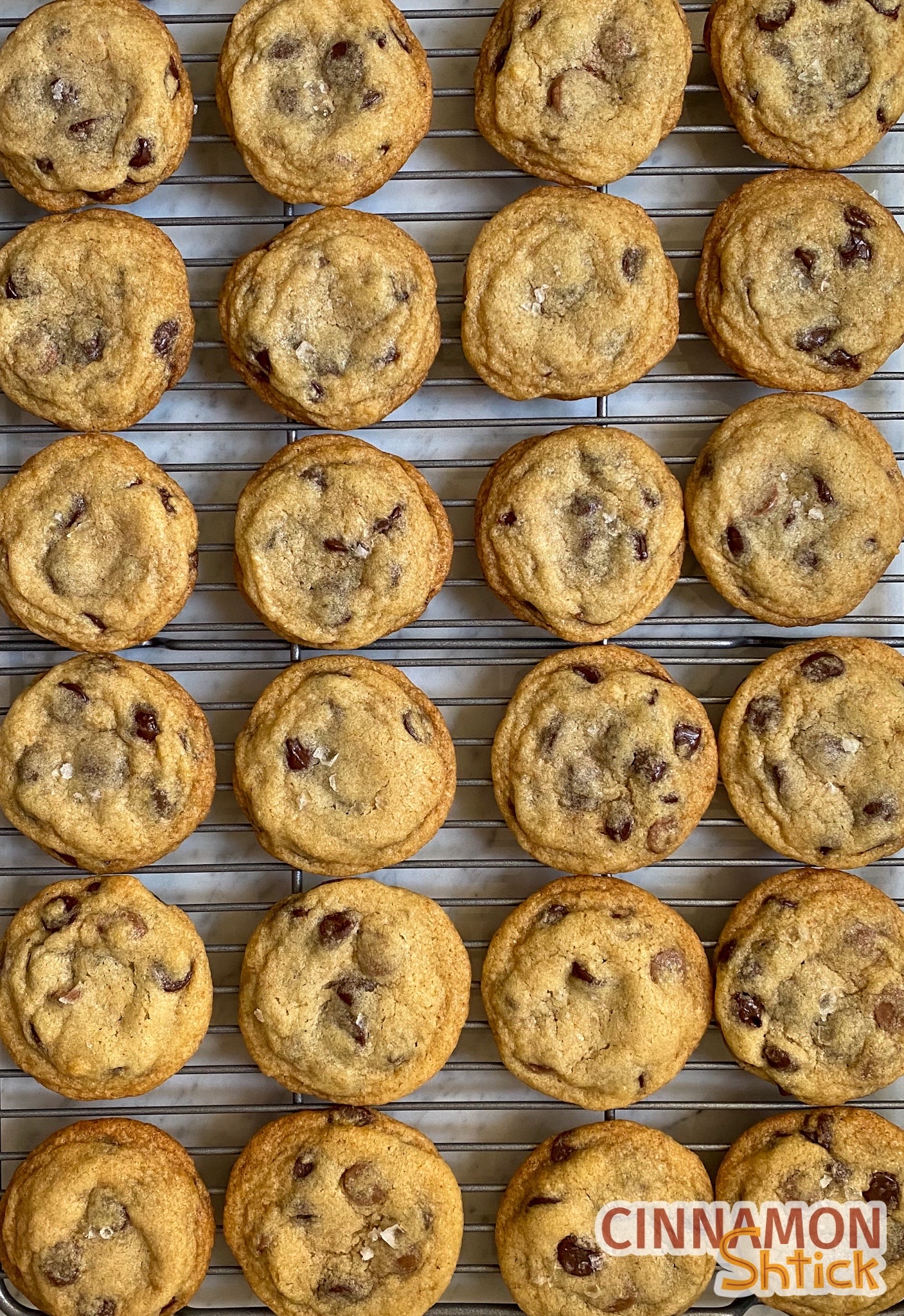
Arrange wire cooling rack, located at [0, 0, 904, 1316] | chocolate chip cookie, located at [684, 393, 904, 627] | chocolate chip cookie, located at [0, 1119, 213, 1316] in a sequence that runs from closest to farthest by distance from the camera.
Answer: chocolate chip cookie, located at [0, 1119, 213, 1316], chocolate chip cookie, located at [684, 393, 904, 627], wire cooling rack, located at [0, 0, 904, 1316]

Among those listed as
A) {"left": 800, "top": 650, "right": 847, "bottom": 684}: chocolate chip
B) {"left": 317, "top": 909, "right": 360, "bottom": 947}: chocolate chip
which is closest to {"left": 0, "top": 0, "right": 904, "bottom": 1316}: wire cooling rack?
{"left": 800, "top": 650, "right": 847, "bottom": 684}: chocolate chip

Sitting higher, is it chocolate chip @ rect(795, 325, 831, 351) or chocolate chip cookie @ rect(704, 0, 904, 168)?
chocolate chip cookie @ rect(704, 0, 904, 168)

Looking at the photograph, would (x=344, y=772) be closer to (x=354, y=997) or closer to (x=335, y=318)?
(x=354, y=997)

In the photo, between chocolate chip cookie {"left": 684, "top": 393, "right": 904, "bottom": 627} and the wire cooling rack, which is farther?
the wire cooling rack

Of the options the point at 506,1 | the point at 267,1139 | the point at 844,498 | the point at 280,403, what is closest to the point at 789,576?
the point at 844,498

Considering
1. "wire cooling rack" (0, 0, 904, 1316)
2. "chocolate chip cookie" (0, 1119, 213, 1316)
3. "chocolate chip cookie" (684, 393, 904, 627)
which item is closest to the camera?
"chocolate chip cookie" (0, 1119, 213, 1316)

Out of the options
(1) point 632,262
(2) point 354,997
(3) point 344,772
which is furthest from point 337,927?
(1) point 632,262

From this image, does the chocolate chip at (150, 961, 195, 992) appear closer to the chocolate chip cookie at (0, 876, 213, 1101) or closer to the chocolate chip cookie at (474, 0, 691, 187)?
the chocolate chip cookie at (0, 876, 213, 1101)
